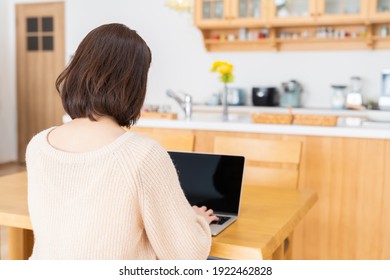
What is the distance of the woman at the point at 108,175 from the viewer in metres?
1.10

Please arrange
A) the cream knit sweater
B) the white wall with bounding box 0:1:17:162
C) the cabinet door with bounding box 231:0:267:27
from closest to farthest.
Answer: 1. the cream knit sweater
2. the cabinet door with bounding box 231:0:267:27
3. the white wall with bounding box 0:1:17:162

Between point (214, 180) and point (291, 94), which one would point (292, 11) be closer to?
point (291, 94)

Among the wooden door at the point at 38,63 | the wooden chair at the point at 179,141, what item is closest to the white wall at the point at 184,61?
the wooden door at the point at 38,63

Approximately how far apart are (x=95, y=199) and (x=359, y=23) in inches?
161

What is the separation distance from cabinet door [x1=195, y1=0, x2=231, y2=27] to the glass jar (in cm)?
121

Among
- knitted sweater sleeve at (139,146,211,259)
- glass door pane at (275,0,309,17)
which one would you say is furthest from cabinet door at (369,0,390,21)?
knitted sweater sleeve at (139,146,211,259)

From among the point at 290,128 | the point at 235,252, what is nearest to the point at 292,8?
the point at 290,128

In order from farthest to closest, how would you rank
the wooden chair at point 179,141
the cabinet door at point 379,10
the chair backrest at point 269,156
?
the cabinet door at point 379,10, the wooden chair at point 179,141, the chair backrest at point 269,156

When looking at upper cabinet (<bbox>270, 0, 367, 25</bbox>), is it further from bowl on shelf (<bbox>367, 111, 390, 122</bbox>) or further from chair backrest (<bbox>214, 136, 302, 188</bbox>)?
chair backrest (<bbox>214, 136, 302, 188</bbox>)

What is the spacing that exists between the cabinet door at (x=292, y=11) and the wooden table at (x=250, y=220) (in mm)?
3077

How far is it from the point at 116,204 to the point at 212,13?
4.21 m

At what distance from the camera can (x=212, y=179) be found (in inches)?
63.9

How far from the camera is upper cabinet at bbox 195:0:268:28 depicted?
489cm

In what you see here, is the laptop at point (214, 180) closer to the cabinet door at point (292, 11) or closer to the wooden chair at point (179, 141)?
the wooden chair at point (179, 141)
